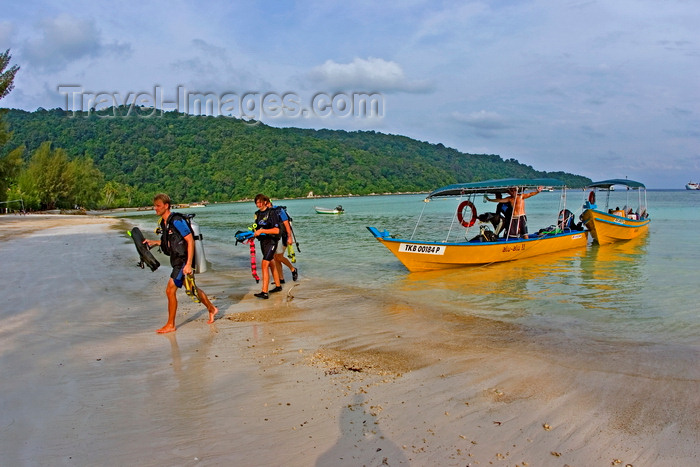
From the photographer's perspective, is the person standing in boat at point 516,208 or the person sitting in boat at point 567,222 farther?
the person sitting in boat at point 567,222

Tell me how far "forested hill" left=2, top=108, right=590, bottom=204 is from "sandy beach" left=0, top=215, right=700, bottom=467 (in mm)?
111410

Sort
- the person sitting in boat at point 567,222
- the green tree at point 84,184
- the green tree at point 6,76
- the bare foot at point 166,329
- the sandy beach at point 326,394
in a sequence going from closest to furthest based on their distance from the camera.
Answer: the sandy beach at point 326,394 → the bare foot at point 166,329 → the person sitting in boat at point 567,222 → the green tree at point 6,76 → the green tree at point 84,184

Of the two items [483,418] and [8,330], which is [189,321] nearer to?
[8,330]

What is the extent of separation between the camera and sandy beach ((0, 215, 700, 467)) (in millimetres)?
3697

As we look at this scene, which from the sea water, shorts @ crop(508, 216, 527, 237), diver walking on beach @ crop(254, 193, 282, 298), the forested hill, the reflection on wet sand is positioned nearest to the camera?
the sea water

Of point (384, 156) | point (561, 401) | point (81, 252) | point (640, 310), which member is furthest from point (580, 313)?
point (384, 156)

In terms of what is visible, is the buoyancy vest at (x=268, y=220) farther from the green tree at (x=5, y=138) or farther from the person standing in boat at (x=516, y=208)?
the green tree at (x=5, y=138)

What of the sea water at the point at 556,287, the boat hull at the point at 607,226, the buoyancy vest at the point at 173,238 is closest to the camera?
the buoyancy vest at the point at 173,238

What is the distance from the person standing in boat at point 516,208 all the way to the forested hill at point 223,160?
334 ft

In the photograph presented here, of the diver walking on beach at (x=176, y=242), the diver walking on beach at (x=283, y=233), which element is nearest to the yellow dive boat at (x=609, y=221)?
the diver walking on beach at (x=283, y=233)

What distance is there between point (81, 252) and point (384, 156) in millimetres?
164085

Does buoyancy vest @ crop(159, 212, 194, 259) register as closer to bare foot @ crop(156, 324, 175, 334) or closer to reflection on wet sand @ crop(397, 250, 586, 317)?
bare foot @ crop(156, 324, 175, 334)

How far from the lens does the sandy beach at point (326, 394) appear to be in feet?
12.1

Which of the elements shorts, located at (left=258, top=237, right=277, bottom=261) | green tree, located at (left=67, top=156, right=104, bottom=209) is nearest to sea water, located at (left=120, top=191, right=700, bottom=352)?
shorts, located at (left=258, top=237, right=277, bottom=261)
